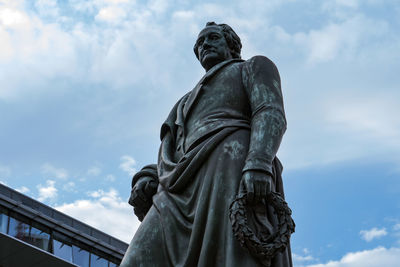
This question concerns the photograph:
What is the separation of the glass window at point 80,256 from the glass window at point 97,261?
18.0 inches

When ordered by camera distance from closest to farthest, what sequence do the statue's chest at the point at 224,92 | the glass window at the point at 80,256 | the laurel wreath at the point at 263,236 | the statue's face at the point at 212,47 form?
the laurel wreath at the point at 263,236 → the statue's chest at the point at 224,92 → the statue's face at the point at 212,47 → the glass window at the point at 80,256

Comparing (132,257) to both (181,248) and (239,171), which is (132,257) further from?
(239,171)

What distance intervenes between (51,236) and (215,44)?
32720mm

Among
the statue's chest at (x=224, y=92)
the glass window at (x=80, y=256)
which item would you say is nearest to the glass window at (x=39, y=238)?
the glass window at (x=80, y=256)

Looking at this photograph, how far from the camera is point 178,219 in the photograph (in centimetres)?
654

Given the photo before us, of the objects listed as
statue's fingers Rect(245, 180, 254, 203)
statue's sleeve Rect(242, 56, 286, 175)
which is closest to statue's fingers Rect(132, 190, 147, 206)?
statue's sleeve Rect(242, 56, 286, 175)

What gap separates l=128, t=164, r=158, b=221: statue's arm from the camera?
7.28 metres

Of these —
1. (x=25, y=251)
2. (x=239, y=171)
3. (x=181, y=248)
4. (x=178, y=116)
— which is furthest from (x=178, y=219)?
(x=25, y=251)

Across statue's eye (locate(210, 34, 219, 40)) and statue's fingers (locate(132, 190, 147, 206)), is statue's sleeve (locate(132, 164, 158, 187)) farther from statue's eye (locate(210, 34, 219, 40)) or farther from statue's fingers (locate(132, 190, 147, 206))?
statue's eye (locate(210, 34, 219, 40))

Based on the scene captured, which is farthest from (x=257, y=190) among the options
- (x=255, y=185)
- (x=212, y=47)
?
(x=212, y=47)

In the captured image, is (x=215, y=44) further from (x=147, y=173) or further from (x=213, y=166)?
(x=213, y=166)

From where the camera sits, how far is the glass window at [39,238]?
1491 inches

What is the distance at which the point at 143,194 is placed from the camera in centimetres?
728

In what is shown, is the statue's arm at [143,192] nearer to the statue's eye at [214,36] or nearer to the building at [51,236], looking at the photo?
the statue's eye at [214,36]
